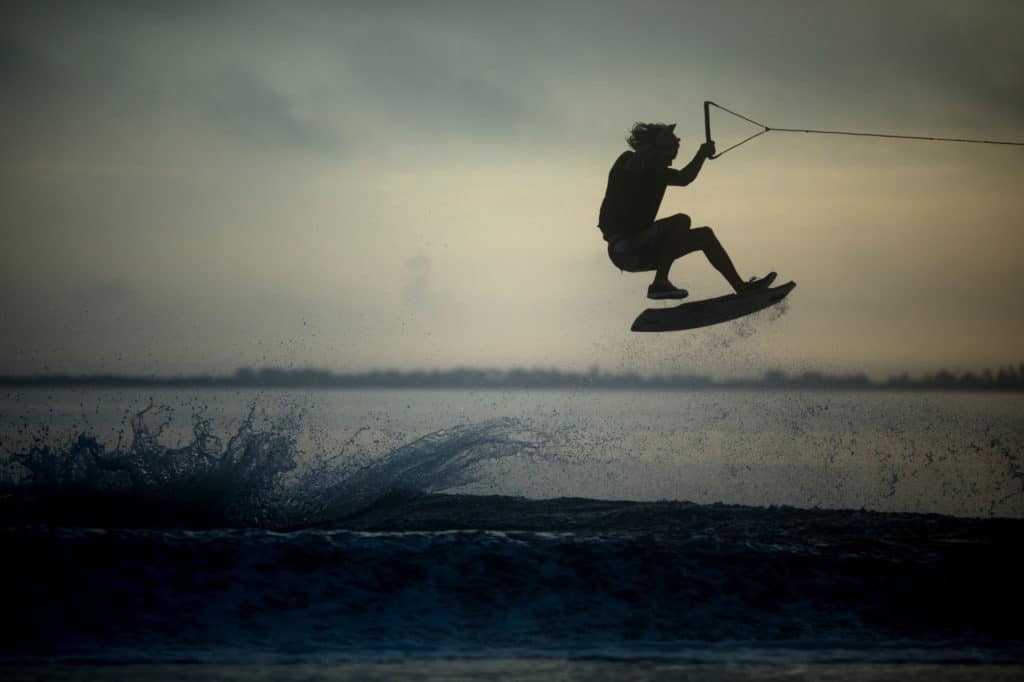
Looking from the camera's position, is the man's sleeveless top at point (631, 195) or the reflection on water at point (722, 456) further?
the reflection on water at point (722, 456)

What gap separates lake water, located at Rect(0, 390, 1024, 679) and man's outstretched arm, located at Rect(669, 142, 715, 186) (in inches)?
142

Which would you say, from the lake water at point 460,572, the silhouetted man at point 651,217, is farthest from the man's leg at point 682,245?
the lake water at point 460,572

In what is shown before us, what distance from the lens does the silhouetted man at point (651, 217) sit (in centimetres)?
1094

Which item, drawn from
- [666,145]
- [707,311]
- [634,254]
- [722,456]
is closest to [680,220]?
[634,254]

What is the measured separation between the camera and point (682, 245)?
11.6 m

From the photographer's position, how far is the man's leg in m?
11.4

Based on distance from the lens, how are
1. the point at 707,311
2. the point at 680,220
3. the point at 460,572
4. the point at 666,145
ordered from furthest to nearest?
the point at 707,311 < the point at 680,220 < the point at 666,145 < the point at 460,572

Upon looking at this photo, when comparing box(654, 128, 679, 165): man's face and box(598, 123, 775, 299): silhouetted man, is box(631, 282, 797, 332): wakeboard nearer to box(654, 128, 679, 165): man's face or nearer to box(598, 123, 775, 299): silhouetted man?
box(598, 123, 775, 299): silhouetted man

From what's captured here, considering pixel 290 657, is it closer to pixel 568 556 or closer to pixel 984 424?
pixel 568 556

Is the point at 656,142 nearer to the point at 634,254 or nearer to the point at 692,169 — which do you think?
the point at 692,169

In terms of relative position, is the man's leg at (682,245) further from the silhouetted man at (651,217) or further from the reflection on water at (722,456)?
the reflection on water at (722,456)

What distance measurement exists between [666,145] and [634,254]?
49.9 inches

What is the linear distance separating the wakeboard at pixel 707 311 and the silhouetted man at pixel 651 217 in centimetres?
43

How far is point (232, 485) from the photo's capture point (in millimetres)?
13227
